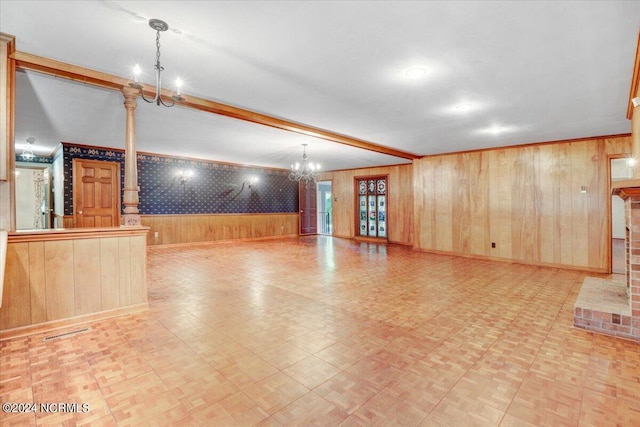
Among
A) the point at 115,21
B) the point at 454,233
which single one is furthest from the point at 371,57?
the point at 454,233

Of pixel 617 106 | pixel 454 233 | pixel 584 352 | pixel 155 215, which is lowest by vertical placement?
pixel 584 352

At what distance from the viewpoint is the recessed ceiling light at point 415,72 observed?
117 inches

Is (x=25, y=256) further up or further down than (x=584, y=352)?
further up

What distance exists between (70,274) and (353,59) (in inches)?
136

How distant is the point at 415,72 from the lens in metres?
3.05

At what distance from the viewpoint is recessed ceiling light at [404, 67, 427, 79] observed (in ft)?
9.78

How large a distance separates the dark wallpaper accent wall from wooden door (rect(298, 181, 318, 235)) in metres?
0.45

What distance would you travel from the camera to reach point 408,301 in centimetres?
366

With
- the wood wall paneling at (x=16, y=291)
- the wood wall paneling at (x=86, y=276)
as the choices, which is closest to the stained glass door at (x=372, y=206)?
the wood wall paneling at (x=86, y=276)

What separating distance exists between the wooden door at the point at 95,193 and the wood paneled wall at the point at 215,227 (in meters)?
0.81

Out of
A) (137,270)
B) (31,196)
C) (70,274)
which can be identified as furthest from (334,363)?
(31,196)

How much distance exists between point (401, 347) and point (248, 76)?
3.00 meters

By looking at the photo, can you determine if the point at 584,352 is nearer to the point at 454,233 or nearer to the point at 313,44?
the point at 313,44

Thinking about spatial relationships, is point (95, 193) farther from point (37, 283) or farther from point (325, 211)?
point (325, 211)
